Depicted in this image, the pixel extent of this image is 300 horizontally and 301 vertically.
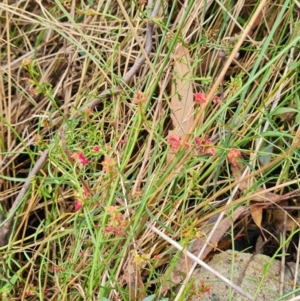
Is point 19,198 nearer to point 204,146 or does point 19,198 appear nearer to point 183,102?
point 183,102

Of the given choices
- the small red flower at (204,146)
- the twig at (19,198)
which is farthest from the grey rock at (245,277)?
the twig at (19,198)

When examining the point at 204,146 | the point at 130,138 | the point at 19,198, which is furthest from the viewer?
the point at 19,198

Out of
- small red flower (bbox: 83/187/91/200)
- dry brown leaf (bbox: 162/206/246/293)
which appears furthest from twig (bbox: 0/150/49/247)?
dry brown leaf (bbox: 162/206/246/293)

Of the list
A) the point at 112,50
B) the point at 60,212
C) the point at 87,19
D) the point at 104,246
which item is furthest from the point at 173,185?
the point at 87,19

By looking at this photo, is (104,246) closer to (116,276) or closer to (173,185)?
(116,276)

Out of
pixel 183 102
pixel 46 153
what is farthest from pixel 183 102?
pixel 46 153

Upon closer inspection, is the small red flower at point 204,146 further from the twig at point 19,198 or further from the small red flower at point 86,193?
the twig at point 19,198

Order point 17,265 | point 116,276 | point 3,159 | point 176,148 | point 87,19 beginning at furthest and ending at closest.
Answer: point 87,19 → point 3,159 → point 17,265 → point 116,276 → point 176,148

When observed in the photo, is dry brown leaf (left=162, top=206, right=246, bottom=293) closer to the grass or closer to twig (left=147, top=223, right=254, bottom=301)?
the grass
